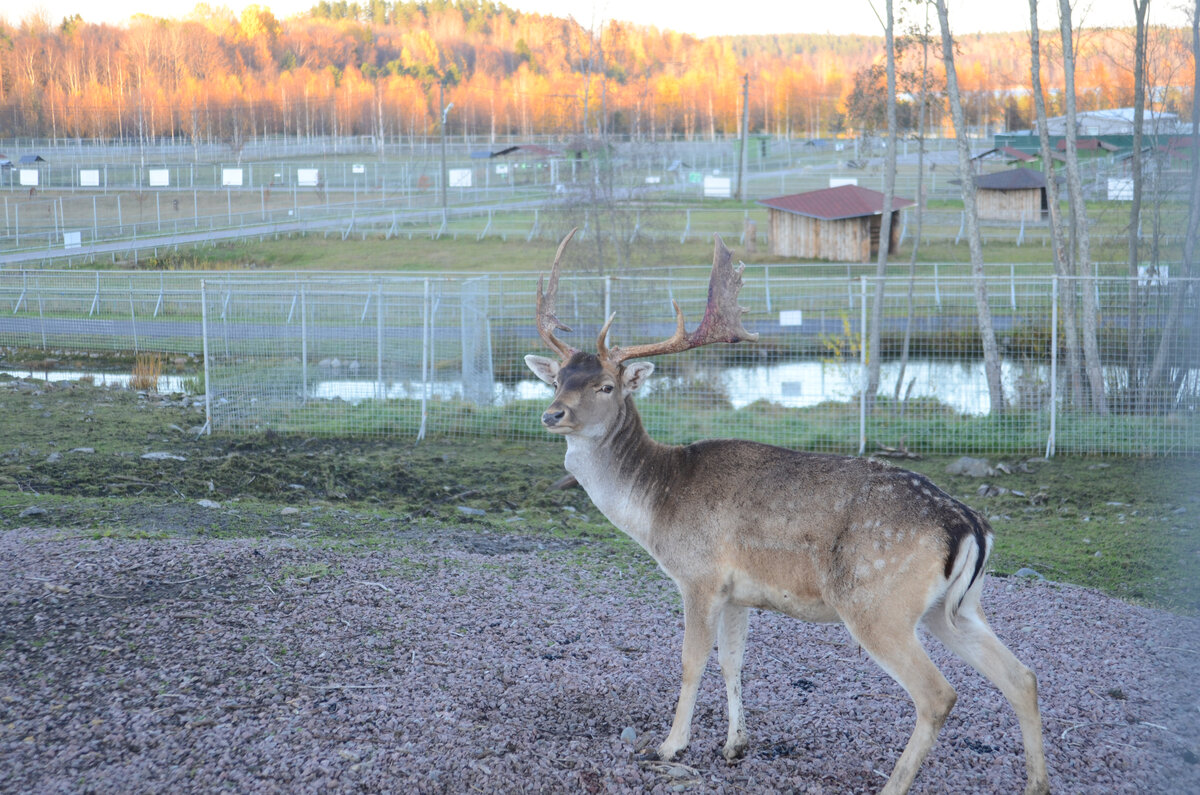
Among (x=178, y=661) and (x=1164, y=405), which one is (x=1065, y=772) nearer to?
(x=178, y=661)

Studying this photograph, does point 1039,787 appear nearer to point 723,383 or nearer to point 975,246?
point 723,383

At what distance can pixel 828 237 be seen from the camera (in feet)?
136

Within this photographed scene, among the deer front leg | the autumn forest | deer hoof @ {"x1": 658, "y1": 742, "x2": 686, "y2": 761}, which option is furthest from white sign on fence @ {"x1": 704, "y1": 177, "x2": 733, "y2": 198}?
deer hoof @ {"x1": 658, "y1": 742, "x2": 686, "y2": 761}

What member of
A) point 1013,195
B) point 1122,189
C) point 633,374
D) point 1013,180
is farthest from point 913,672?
point 1013,195

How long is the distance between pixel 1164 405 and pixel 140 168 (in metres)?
61.1

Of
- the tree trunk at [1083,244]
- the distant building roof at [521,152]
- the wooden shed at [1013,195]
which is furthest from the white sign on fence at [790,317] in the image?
the distant building roof at [521,152]

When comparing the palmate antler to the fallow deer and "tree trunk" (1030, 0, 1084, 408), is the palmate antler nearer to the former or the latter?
the fallow deer

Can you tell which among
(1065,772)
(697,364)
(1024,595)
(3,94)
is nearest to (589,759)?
(1065,772)

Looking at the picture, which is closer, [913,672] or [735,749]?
[913,672]

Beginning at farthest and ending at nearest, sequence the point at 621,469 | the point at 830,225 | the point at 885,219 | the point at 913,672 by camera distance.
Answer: the point at 830,225
the point at 885,219
the point at 621,469
the point at 913,672

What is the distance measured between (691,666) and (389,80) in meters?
143

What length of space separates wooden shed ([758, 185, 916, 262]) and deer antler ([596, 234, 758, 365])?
35390 mm

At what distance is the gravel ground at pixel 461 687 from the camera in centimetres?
488

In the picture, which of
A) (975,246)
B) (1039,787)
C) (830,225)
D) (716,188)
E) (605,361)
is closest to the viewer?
(1039,787)
